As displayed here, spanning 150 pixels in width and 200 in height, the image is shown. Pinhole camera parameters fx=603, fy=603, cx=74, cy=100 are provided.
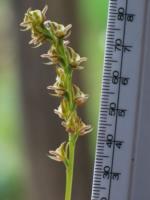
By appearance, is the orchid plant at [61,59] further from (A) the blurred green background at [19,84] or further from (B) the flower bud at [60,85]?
(A) the blurred green background at [19,84]

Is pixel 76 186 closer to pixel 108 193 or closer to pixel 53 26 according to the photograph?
pixel 108 193

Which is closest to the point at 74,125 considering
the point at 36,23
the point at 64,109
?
the point at 64,109

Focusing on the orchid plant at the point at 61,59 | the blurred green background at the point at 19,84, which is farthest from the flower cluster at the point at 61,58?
the blurred green background at the point at 19,84

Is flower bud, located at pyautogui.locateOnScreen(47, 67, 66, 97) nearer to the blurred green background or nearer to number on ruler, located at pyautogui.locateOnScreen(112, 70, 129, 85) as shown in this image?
number on ruler, located at pyautogui.locateOnScreen(112, 70, 129, 85)

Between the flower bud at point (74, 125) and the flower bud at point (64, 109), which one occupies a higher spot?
the flower bud at point (64, 109)

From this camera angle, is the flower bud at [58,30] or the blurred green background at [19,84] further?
the blurred green background at [19,84]

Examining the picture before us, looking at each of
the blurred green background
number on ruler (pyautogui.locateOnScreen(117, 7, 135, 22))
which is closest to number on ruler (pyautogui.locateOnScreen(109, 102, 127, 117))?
number on ruler (pyautogui.locateOnScreen(117, 7, 135, 22))

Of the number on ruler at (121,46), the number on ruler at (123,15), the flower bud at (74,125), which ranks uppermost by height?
the number on ruler at (123,15)
